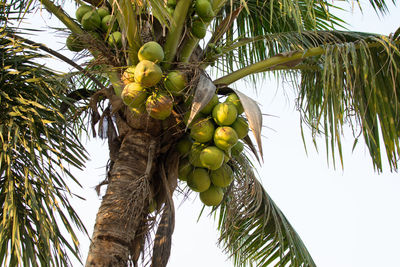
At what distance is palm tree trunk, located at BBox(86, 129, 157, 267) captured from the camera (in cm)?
291

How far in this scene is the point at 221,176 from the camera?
3.25 meters

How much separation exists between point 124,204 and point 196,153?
1.70 ft

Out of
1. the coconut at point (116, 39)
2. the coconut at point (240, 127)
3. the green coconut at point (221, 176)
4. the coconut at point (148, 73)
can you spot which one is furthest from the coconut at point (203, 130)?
the coconut at point (116, 39)

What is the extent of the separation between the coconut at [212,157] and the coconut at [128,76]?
0.60 meters

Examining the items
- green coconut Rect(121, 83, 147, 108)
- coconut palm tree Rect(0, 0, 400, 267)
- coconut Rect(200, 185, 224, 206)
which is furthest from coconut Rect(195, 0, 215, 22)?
coconut Rect(200, 185, 224, 206)

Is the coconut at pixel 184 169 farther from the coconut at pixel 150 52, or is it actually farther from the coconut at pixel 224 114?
the coconut at pixel 150 52

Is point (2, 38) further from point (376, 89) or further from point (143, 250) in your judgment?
point (376, 89)

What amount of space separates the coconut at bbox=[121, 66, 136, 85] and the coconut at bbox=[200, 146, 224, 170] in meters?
0.60

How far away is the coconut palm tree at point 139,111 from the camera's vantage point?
273cm

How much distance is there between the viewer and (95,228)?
3.02 m

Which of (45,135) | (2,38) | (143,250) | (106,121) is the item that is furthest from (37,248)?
(2,38)

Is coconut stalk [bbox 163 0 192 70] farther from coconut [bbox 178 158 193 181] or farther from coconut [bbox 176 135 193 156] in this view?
coconut [bbox 178 158 193 181]

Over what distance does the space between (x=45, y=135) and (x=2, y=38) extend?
0.74 m

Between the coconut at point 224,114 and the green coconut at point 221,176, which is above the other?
the coconut at point 224,114
